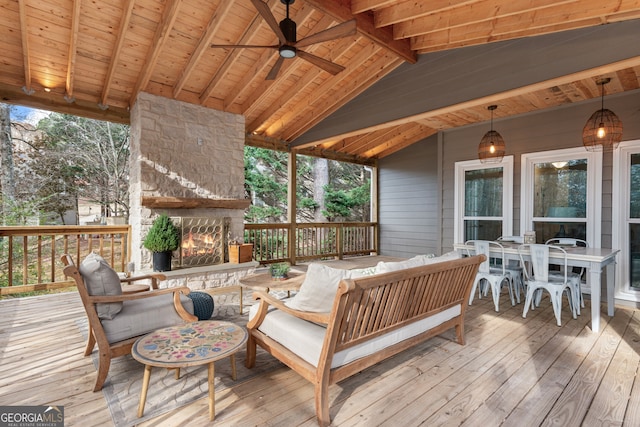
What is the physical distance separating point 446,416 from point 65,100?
6.05 m

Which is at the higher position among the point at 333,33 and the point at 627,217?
the point at 333,33

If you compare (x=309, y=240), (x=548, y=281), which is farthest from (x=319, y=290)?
(x=309, y=240)

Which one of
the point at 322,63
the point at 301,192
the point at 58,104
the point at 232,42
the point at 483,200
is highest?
the point at 232,42

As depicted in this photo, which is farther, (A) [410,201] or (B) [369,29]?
(A) [410,201]

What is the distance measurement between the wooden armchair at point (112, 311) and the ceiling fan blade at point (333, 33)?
263 centimetres

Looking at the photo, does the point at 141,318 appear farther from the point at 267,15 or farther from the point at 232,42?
the point at 232,42

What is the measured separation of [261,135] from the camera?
658cm

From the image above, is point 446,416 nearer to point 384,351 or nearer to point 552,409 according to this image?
point 384,351

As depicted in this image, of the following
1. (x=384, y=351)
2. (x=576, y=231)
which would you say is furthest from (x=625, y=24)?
(x=384, y=351)

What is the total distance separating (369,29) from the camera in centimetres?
389

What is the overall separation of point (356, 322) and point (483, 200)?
16.8ft

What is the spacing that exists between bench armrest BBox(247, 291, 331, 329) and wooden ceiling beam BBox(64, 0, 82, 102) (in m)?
3.70

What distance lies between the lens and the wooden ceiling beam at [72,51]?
333 centimetres

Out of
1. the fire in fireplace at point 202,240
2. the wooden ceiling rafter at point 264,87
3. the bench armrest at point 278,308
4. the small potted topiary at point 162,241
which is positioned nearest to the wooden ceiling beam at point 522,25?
the wooden ceiling rafter at point 264,87
